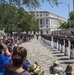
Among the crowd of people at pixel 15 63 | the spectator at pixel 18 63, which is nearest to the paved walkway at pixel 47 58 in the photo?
the crowd of people at pixel 15 63

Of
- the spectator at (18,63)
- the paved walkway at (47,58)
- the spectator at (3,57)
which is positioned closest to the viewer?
the spectator at (18,63)

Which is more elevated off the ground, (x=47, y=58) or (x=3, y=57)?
(x=3, y=57)

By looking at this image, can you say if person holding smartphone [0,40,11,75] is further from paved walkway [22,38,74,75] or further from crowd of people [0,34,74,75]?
paved walkway [22,38,74,75]

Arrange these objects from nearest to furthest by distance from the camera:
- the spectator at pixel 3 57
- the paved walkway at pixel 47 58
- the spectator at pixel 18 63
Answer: the spectator at pixel 18 63
the spectator at pixel 3 57
the paved walkway at pixel 47 58

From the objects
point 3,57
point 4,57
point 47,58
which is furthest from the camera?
point 47,58

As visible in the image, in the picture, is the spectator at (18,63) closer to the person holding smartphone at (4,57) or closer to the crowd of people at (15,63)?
the crowd of people at (15,63)

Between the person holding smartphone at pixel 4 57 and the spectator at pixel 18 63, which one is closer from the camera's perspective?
the spectator at pixel 18 63

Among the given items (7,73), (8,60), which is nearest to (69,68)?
(8,60)

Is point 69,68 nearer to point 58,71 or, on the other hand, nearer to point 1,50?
point 58,71

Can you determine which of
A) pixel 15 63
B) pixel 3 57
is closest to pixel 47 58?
pixel 3 57

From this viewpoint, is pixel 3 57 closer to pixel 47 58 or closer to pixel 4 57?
pixel 4 57

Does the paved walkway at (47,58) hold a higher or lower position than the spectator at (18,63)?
lower

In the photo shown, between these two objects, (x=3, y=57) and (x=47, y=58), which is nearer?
(x=3, y=57)

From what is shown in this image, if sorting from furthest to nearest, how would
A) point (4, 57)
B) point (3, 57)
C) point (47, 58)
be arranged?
point (47, 58)
point (4, 57)
point (3, 57)
